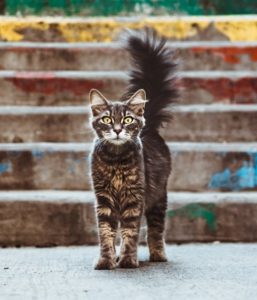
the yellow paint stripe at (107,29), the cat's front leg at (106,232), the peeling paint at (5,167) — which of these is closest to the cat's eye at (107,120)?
the cat's front leg at (106,232)

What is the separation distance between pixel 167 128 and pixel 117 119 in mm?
2026

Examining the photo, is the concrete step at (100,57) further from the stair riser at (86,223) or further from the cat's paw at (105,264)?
the cat's paw at (105,264)

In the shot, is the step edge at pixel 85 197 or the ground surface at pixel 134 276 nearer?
the ground surface at pixel 134 276

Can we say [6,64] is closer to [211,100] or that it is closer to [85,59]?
[85,59]

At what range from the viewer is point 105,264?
156 inches

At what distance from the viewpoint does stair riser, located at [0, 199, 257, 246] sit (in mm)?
4984

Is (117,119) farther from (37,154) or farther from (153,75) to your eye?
(37,154)

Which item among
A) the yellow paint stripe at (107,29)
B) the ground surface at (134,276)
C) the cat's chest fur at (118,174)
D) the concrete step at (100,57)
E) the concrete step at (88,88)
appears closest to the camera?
the ground surface at (134,276)

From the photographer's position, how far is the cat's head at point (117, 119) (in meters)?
3.95

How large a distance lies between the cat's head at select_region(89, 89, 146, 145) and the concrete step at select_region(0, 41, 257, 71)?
112 inches

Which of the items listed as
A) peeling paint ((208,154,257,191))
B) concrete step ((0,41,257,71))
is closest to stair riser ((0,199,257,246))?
peeling paint ((208,154,257,191))

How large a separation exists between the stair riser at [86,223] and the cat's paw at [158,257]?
67 centimetres

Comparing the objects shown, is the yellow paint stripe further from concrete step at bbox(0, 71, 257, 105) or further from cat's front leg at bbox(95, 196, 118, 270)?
cat's front leg at bbox(95, 196, 118, 270)

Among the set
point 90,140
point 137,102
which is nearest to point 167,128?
point 90,140
